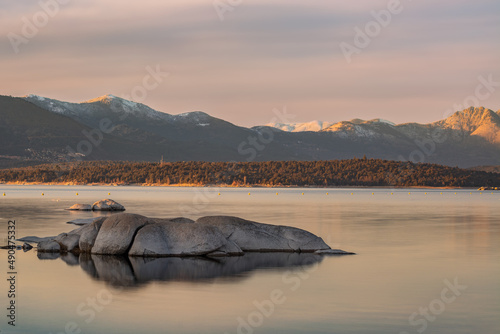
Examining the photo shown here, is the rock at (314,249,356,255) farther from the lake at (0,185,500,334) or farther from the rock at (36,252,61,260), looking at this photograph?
the rock at (36,252,61,260)

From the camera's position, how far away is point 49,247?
119 ft

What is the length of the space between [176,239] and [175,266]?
3.47 meters

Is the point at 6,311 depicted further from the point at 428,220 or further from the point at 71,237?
the point at 428,220

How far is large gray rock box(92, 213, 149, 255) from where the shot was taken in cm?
3400

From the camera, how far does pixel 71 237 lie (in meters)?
36.7

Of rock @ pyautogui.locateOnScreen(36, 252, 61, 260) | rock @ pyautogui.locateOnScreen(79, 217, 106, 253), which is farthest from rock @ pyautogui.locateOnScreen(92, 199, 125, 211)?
rock @ pyautogui.locateOnScreen(36, 252, 61, 260)

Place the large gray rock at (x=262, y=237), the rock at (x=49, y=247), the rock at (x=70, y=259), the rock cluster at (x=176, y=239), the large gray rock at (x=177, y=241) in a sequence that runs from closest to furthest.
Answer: the rock at (x=70, y=259) → the large gray rock at (x=177, y=241) → the rock cluster at (x=176, y=239) → the rock at (x=49, y=247) → the large gray rock at (x=262, y=237)
